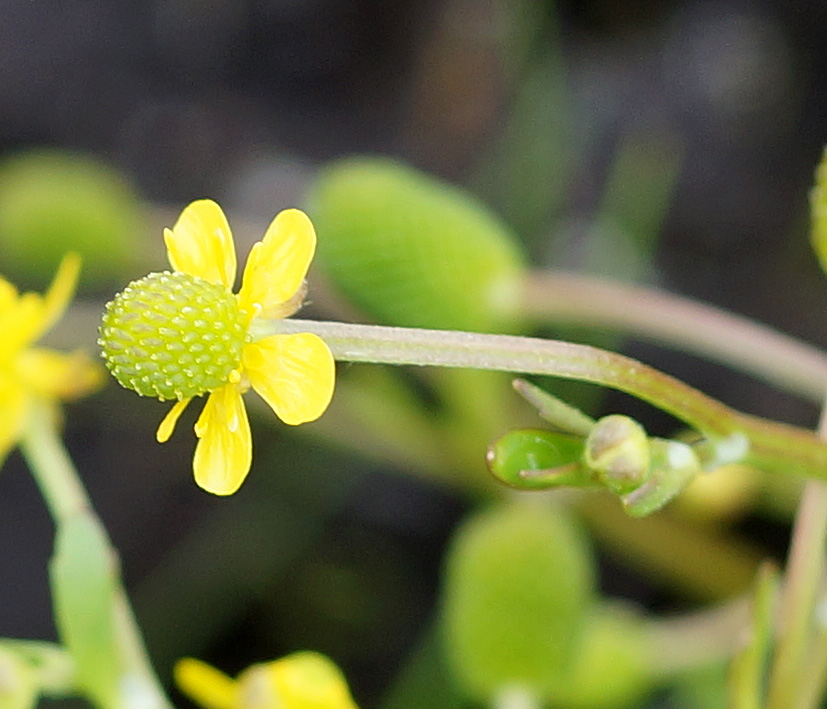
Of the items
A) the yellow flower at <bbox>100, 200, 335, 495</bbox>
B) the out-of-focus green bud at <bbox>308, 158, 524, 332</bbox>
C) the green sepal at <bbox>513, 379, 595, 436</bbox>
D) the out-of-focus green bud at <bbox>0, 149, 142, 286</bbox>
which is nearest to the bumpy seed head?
the yellow flower at <bbox>100, 200, 335, 495</bbox>

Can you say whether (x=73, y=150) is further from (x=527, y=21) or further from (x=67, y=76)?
(x=527, y=21)

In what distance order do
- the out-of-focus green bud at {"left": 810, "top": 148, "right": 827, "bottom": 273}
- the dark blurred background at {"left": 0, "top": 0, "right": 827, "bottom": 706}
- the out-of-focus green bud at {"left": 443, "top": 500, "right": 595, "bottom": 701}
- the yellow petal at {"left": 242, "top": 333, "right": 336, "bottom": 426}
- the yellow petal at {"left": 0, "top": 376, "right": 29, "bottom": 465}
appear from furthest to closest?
the dark blurred background at {"left": 0, "top": 0, "right": 827, "bottom": 706} < the out-of-focus green bud at {"left": 443, "top": 500, "right": 595, "bottom": 701} < the yellow petal at {"left": 0, "top": 376, "right": 29, "bottom": 465} < the out-of-focus green bud at {"left": 810, "top": 148, "right": 827, "bottom": 273} < the yellow petal at {"left": 242, "top": 333, "right": 336, "bottom": 426}

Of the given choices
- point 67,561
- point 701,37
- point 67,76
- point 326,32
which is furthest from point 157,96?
point 67,561

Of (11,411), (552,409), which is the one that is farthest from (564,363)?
(11,411)

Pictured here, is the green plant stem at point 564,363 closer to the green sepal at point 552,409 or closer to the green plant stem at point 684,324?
the green sepal at point 552,409

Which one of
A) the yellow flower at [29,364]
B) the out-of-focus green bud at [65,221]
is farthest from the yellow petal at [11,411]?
the out-of-focus green bud at [65,221]

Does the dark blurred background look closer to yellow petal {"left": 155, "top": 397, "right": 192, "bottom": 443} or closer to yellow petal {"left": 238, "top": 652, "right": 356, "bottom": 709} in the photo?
yellow petal {"left": 238, "top": 652, "right": 356, "bottom": 709}

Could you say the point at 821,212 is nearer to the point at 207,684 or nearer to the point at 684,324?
the point at 684,324
